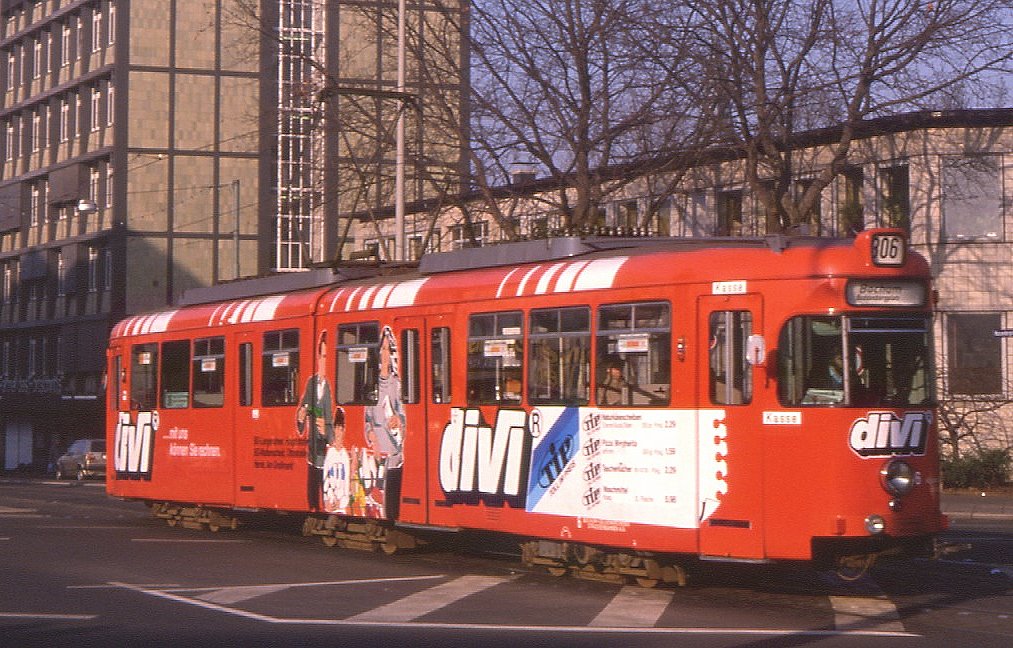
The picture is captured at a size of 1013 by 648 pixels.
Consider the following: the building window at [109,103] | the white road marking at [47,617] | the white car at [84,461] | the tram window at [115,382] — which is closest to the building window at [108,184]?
the building window at [109,103]

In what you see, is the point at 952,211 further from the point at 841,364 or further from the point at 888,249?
the point at 841,364

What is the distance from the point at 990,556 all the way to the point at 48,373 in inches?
2275

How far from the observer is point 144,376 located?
81.4ft

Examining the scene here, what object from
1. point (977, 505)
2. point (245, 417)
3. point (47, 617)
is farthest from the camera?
point (977, 505)

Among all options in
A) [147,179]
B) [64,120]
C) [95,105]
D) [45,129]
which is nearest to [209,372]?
[147,179]

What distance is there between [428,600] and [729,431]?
298cm

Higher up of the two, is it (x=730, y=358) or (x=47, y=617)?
(x=730, y=358)

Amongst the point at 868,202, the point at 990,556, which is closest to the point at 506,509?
the point at 990,556

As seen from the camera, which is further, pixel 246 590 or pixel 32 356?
pixel 32 356

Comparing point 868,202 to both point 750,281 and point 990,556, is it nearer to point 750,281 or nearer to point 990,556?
point 990,556

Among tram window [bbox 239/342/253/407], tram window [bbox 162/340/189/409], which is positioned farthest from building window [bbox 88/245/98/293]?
tram window [bbox 239/342/253/407]

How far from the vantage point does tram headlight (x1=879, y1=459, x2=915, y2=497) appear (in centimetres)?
1347

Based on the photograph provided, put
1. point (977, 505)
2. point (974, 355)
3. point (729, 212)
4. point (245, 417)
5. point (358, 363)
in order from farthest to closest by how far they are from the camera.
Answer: point (729, 212) → point (974, 355) → point (977, 505) → point (245, 417) → point (358, 363)

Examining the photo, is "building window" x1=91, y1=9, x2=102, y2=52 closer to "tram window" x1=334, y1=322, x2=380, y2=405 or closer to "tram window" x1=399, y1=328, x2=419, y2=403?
"tram window" x1=334, y1=322, x2=380, y2=405
